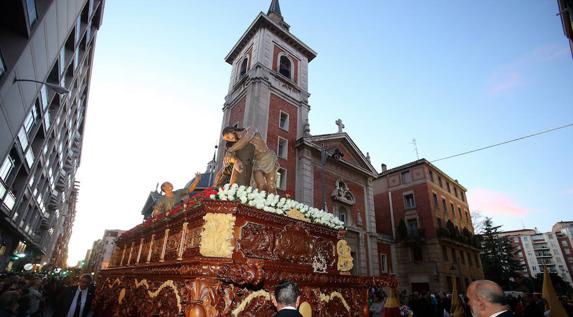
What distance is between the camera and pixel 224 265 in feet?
13.4

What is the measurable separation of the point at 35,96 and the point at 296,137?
16.6m

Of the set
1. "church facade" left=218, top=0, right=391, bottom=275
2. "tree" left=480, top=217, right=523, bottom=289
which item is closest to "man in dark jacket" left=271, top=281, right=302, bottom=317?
"church facade" left=218, top=0, right=391, bottom=275

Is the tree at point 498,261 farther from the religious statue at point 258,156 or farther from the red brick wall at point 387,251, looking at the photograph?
the religious statue at point 258,156

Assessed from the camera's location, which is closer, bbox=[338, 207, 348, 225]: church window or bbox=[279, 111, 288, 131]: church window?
bbox=[279, 111, 288, 131]: church window

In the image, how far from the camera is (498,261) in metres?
40.8

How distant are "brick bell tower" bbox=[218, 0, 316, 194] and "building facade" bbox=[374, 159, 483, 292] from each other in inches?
615

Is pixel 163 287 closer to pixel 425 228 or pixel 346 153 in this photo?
pixel 346 153

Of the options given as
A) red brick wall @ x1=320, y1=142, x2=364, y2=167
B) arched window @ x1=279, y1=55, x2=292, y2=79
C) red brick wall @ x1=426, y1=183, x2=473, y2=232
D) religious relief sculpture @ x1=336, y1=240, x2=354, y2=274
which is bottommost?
religious relief sculpture @ x1=336, y1=240, x2=354, y2=274

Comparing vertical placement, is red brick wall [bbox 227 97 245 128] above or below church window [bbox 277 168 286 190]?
above

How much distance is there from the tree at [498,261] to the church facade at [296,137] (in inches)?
950

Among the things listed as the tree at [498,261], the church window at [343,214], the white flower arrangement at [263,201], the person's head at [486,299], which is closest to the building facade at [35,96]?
the white flower arrangement at [263,201]

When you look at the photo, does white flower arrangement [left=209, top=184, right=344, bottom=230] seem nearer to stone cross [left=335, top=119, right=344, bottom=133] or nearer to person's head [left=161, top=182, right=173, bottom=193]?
person's head [left=161, top=182, right=173, bottom=193]

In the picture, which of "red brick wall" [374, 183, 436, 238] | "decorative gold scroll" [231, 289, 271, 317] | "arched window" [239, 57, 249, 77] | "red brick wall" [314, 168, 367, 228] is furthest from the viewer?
"red brick wall" [374, 183, 436, 238]

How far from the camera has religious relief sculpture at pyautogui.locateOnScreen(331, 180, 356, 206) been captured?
75.5 ft
